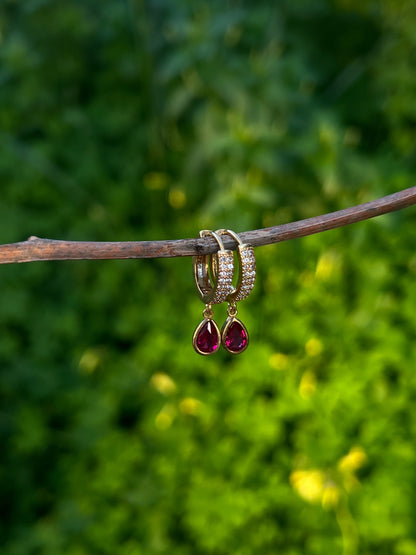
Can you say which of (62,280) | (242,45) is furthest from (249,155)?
(62,280)

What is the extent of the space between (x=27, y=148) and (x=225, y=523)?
1011 millimetres

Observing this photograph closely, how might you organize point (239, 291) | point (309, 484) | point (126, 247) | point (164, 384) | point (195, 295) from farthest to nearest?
point (195, 295)
point (164, 384)
point (309, 484)
point (239, 291)
point (126, 247)

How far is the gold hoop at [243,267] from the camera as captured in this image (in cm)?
66

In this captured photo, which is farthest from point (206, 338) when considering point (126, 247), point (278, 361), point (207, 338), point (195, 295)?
point (195, 295)

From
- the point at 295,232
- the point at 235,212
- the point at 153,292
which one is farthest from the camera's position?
the point at 153,292

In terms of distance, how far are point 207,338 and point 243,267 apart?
96mm

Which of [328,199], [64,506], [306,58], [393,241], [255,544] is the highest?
[306,58]

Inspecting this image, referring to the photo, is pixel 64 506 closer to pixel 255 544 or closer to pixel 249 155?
pixel 255 544

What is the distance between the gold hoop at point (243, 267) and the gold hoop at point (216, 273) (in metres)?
0.01

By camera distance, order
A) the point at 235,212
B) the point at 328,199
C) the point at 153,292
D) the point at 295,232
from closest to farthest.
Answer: the point at 295,232 → the point at 235,212 → the point at 328,199 → the point at 153,292

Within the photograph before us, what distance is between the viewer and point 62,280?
5.93ft

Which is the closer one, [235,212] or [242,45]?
[235,212]

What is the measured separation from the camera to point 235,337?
28.9 inches

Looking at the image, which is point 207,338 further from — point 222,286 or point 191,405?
point 191,405
